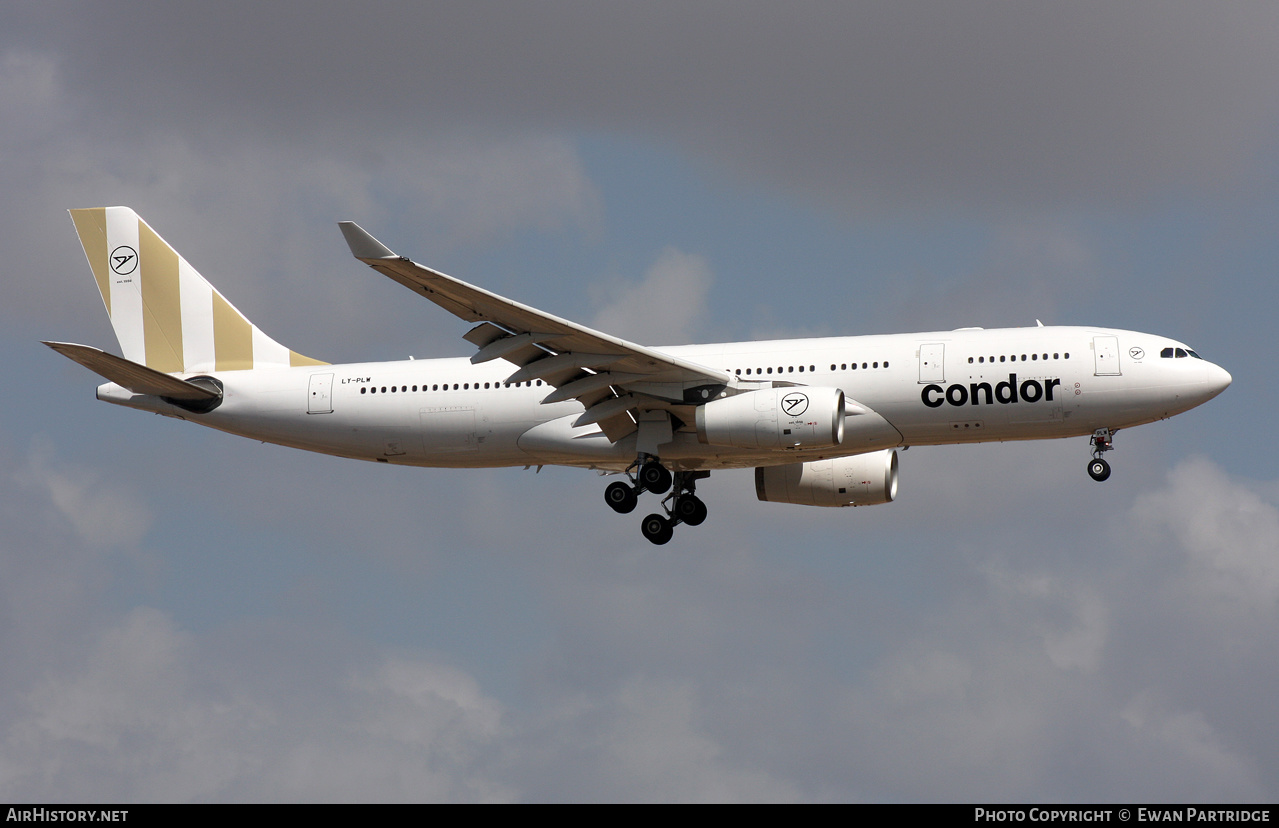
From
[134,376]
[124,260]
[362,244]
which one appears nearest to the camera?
[362,244]

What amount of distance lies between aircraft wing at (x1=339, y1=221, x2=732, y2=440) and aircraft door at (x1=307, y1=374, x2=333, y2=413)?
6324 millimetres

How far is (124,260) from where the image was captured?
45438 millimetres

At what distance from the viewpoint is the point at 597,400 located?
127 ft

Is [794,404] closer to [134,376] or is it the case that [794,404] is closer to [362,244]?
[362,244]

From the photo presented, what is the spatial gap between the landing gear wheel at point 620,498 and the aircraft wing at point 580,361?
4.92ft

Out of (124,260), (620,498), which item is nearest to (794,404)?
(620,498)

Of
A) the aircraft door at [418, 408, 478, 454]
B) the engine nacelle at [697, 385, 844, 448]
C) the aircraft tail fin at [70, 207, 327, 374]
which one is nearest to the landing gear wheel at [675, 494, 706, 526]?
the engine nacelle at [697, 385, 844, 448]

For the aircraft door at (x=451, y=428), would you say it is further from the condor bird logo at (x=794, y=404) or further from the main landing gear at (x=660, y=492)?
the condor bird logo at (x=794, y=404)

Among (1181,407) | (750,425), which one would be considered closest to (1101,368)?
(1181,407)

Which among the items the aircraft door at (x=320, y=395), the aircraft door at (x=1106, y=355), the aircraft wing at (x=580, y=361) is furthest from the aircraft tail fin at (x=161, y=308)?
the aircraft door at (x=1106, y=355)

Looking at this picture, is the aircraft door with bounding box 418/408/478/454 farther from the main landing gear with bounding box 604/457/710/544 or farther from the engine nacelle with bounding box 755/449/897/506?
the engine nacelle with bounding box 755/449/897/506

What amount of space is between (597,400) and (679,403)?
2.16 metres

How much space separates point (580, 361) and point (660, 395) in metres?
2.26

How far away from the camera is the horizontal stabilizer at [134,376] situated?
124 ft
